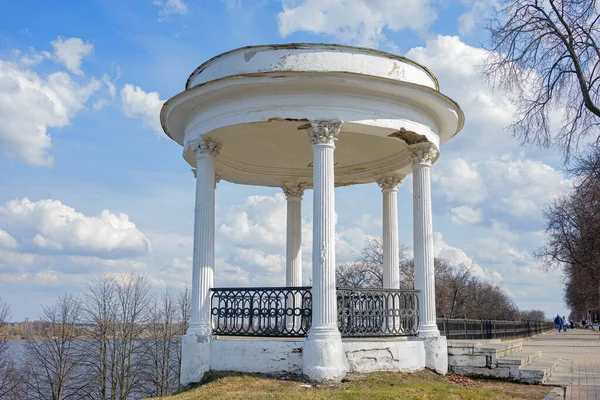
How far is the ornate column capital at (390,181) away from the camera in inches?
744

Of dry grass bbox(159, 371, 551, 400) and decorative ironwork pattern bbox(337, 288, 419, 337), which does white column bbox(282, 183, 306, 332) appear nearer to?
decorative ironwork pattern bbox(337, 288, 419, 337)

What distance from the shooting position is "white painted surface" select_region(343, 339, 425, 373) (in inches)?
518

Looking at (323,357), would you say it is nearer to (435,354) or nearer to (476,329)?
(435,354)

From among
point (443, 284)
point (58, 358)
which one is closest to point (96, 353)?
point (58, 358)

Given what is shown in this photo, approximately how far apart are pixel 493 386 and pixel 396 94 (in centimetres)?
734

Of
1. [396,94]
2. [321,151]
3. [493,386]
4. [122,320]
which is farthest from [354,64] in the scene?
[122,320]

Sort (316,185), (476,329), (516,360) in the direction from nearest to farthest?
1. (316,185)
2. (516,360)
3. (476,329)

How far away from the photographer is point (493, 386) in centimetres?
1413

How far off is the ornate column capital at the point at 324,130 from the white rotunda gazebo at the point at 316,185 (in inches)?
0.9

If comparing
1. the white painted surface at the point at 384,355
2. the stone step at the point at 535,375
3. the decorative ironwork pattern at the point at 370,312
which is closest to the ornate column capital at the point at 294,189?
the decorative ironwork pattern at the point at 370,312

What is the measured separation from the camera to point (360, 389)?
1177 cm

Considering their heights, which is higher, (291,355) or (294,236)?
(294,236)

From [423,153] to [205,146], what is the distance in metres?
5.68

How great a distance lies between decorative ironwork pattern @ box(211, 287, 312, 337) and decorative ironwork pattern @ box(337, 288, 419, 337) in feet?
2.83
